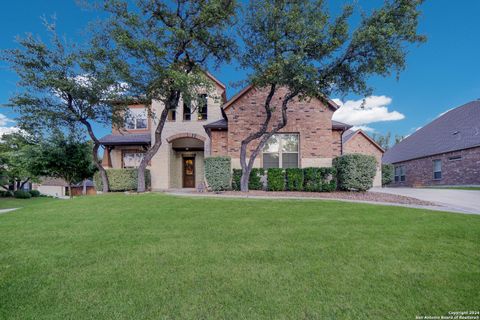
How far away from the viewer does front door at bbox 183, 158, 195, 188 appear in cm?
1745

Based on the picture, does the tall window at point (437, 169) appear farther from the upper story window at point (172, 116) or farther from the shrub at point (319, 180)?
the upper story window at point (172, 116)

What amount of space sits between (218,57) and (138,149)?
8929 millimetres

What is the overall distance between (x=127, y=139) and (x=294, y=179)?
12.1m

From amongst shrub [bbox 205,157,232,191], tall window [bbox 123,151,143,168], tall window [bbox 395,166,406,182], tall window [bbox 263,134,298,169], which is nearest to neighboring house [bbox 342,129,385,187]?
tall window [bbox 263,134,298,169]

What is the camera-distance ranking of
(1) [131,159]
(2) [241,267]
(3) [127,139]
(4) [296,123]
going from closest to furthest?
(2) [241,267] → (4) [296,123] → (3) [127,139] → (1) [131,159]

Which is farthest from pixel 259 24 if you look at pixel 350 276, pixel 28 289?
pixel 28 289

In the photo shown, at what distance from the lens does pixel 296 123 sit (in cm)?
1366

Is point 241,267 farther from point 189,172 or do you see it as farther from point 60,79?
point 189,172

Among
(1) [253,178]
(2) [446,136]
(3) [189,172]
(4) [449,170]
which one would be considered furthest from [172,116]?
(2) [446,136]

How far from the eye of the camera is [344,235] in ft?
15.5

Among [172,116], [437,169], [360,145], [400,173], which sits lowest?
[400,173]

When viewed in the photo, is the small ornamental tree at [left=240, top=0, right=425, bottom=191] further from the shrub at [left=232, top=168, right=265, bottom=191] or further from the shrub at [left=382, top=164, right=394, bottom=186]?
the shrub at [left=382, top=164, right=394, bottom=186]

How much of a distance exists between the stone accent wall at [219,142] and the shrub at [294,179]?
433 centimetres

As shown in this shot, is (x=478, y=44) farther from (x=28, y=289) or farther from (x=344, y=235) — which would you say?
(x=28, y=289)
